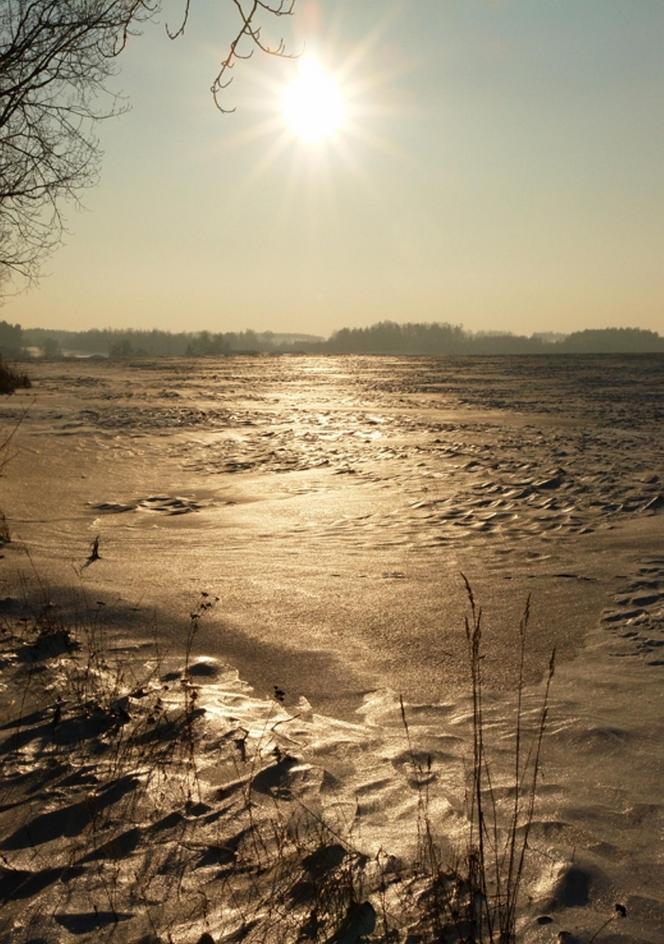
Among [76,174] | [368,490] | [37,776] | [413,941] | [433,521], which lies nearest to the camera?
[413,941]

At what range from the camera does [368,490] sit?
1043 cm

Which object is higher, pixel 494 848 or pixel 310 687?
pixel 494 848

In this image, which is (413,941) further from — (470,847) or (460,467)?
(460,467)

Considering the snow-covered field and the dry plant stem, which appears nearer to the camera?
the dry plant stem

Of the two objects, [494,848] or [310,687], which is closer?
[494,848]

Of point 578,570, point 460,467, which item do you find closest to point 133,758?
point 578,570

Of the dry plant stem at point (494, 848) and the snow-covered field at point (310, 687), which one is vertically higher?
the dry plant stem at point (494, 848)

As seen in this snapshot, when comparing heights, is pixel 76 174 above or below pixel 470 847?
above

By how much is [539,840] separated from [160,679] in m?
2.21

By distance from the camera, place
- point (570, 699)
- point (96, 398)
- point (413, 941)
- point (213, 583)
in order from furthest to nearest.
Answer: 1. point (96, 398)
2. point (213, 583)
3. point (570, 699)
4. point (413, 941)

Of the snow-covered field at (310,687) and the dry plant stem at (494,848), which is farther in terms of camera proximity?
the snow-covered field at (310,687)

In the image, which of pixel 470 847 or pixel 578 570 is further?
Answer: pixel 578 570

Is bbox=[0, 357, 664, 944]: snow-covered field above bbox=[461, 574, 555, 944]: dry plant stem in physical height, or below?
below

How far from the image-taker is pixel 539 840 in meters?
3.08
